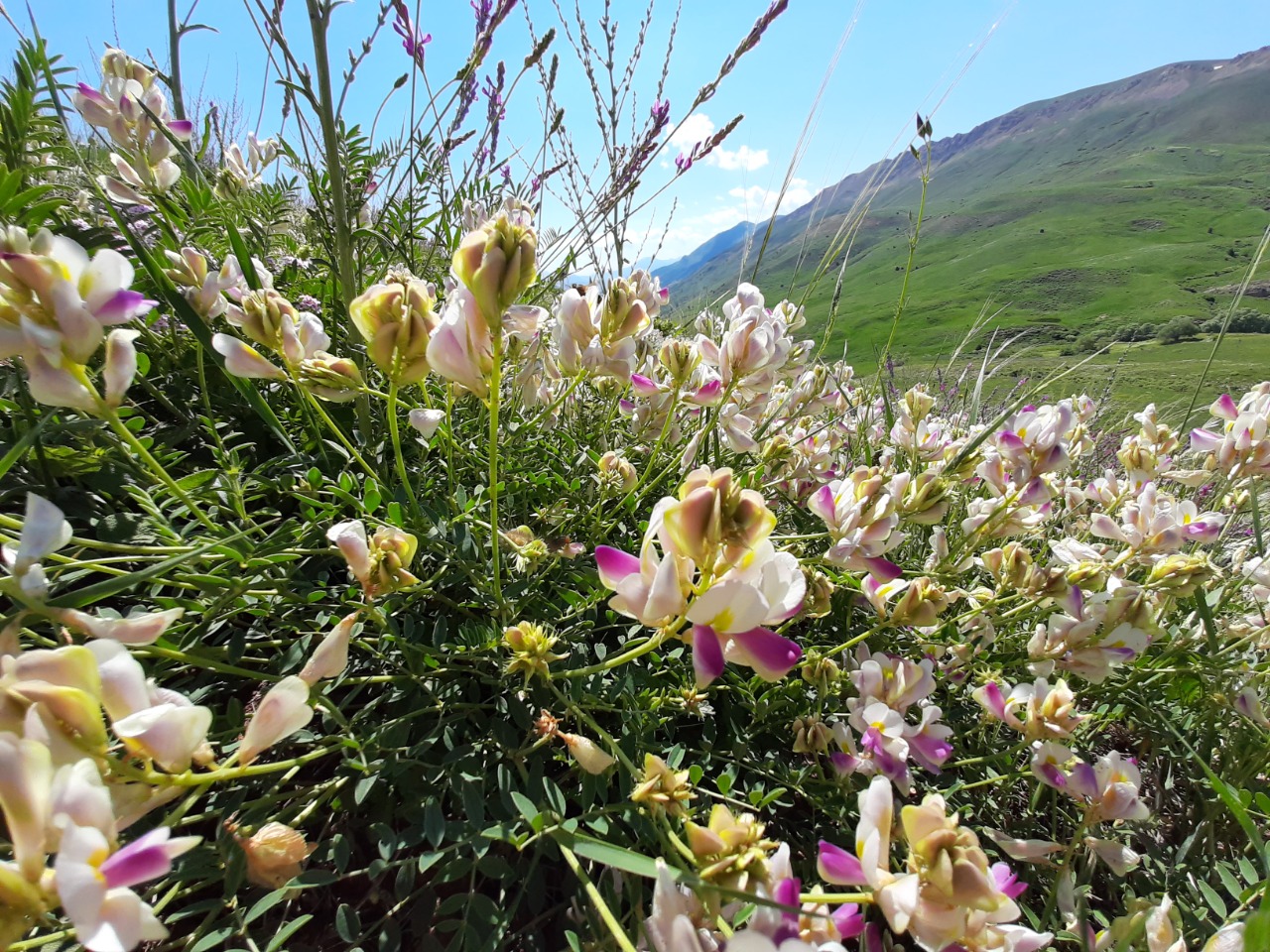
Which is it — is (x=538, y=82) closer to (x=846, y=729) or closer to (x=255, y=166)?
(x=255, y=166)

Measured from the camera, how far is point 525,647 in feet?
2.35

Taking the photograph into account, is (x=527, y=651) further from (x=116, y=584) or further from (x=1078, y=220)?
(x=1078, y=220)

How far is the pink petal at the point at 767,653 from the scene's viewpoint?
0.58 metres

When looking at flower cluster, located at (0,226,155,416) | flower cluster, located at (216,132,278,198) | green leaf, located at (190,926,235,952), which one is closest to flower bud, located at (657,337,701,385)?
flower cluster, located at (0,226,155,416)

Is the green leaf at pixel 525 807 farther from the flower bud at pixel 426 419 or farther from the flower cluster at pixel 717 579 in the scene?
the flower bud at pixel 426 419

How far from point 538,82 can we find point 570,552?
72.8 inches

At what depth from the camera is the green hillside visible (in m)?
38.2

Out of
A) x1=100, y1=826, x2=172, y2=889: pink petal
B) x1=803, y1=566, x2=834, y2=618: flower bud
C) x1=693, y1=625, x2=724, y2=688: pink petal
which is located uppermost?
x1=100, y1=826, x2=172, y2=889: pink petal

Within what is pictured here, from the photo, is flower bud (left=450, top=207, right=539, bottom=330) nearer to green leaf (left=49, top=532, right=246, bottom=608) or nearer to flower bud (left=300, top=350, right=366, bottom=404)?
flower bud (left=300, top=350, right=366, bottom=404)

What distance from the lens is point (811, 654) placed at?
3.30ft

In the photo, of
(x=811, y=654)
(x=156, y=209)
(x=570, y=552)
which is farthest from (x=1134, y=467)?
(x=156, y=209)

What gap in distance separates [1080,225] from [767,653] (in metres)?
78.6

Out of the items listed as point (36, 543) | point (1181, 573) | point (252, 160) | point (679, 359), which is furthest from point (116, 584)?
point (252, 160)

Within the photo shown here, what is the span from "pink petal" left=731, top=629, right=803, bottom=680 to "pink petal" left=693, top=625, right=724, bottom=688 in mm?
28
